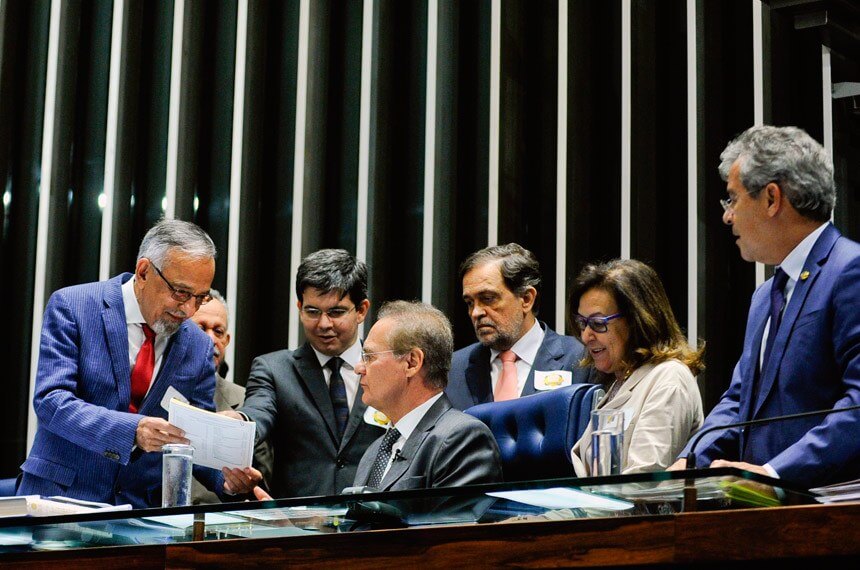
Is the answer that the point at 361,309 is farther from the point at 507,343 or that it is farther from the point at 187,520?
the point at 187,520

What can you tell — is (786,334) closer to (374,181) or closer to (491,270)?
(491,270)

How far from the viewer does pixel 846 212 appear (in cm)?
460

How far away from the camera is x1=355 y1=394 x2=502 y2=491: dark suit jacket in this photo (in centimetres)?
267

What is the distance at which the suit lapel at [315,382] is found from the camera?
12.6ft

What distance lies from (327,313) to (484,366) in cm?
57

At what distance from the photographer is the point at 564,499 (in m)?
1.71

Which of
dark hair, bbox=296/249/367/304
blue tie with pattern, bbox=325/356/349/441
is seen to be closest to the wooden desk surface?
blue tie with pattern, bbox=325/356/349/441

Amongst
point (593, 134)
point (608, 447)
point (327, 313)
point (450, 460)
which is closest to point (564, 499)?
point (608, 447)

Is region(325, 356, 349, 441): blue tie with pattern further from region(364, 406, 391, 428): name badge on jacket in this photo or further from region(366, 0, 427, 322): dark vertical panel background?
region(366, 0, 427, 322): dark vertical panel background

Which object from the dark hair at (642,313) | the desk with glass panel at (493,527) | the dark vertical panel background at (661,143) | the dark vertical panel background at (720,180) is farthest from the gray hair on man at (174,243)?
the dark vertical panel background at (720,180)

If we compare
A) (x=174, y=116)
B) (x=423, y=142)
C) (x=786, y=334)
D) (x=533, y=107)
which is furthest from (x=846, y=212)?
(x=174, y=116)

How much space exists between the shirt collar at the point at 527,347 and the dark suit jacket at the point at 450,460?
3.73 feet

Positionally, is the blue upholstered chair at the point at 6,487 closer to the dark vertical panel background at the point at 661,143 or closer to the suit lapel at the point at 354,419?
the suit lapel at the point at 354,419

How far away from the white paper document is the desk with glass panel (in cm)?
78
